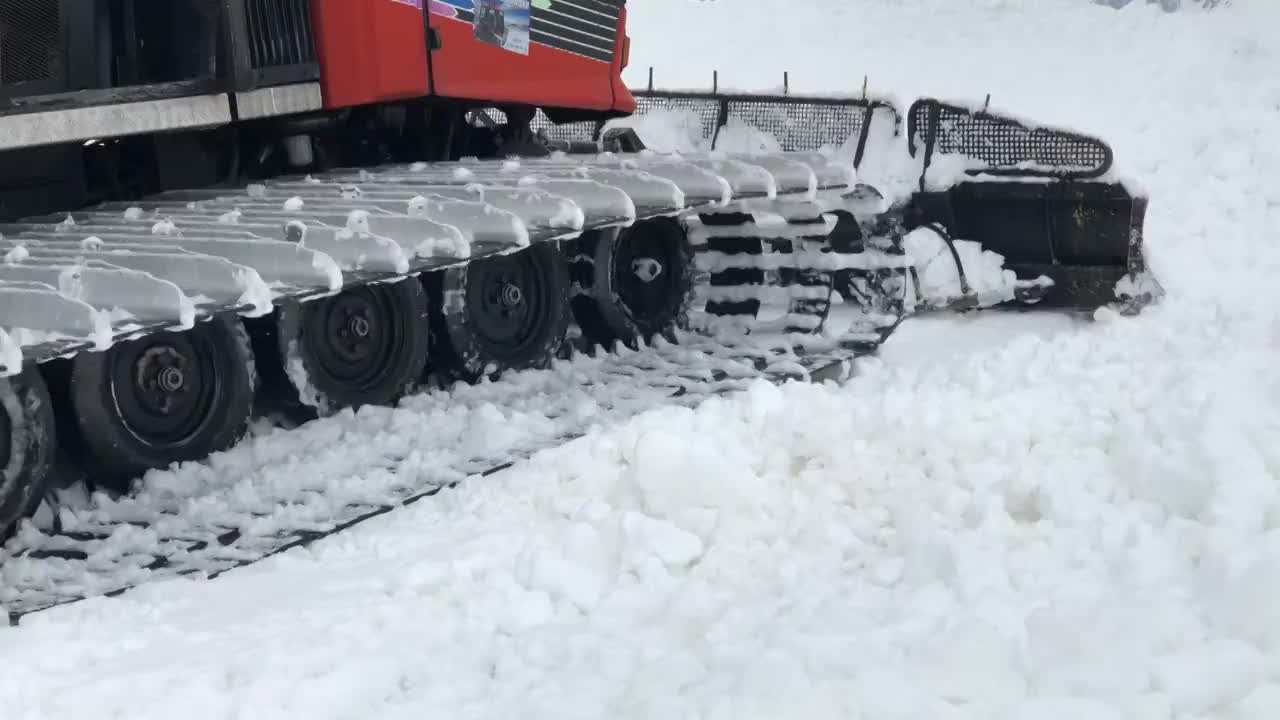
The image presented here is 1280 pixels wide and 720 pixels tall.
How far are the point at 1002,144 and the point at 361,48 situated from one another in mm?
3529

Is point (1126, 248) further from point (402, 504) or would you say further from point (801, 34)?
point (801, 34)

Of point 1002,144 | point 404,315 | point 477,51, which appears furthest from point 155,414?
point 1002,144

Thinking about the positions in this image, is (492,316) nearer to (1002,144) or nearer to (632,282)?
(632,282)

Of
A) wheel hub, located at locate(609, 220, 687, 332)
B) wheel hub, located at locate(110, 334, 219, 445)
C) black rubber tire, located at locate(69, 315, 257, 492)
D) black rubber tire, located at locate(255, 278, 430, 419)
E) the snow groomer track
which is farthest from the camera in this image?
wheel hub, located at locate(609, 220, 687, 332)

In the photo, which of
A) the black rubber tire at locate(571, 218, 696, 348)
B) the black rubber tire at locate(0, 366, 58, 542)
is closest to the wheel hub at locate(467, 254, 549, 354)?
→ the black rubber tire at locate(571, 218, 696, 348)

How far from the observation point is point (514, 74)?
520 centimetres

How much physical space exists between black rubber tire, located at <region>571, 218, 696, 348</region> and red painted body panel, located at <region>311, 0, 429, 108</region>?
1215 millimetres

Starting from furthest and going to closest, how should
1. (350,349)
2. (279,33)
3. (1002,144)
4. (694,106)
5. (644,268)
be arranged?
1. (694,106)
2. (1002,144)
3. (644,268)
4. (350,349)
5. (279,33)

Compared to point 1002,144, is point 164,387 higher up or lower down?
lower down

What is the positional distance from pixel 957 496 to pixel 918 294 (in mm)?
3138

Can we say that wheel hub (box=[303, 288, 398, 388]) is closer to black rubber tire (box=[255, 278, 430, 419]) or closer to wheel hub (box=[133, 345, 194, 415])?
black rubber tire (box=[255, 278, 430, 419])

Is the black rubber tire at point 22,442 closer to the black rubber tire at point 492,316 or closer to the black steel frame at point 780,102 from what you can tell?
the black rubber tire at point 492,316

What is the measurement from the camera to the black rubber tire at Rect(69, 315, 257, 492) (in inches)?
144

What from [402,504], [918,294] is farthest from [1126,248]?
[402,504]
